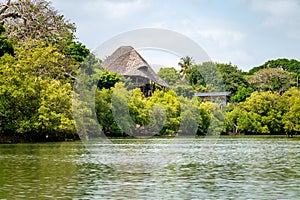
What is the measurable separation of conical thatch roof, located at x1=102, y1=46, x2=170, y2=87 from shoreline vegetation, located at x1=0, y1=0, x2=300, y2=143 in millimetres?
1769

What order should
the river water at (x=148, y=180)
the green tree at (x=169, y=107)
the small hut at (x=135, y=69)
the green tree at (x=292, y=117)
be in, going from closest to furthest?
the river water at (x=148, y=180) < the green tree at (x=169, y=107) < the green tree at (x=292, y=117) < the small hut at (x=135, y=69)

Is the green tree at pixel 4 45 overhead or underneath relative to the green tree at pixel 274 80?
underneath

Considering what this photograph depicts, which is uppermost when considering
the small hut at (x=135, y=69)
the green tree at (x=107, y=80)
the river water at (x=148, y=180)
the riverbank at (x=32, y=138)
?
the small hut at (x=135, y=69)

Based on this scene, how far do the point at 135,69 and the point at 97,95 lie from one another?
11.9m

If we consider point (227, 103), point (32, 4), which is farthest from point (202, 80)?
point (32, 4)

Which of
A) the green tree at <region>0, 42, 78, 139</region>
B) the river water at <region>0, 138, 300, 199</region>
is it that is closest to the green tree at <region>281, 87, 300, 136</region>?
the green tree at <region>0, 42, 78, 139</region>

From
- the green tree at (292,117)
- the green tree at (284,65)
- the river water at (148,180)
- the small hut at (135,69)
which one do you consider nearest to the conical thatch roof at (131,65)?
the small hut at (135,69)

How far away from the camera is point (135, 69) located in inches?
2164

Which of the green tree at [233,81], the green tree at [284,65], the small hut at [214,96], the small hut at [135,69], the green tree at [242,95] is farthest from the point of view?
the green tree at [284,65]

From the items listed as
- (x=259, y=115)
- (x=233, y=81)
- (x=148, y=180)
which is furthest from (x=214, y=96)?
(x=148, y=180)

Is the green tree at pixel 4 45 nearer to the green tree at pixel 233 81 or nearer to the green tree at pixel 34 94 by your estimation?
the green tree at pixel 34 94

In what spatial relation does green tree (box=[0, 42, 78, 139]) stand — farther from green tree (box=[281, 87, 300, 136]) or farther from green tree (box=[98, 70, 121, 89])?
green tree (box=[281, 87, 300, 136])

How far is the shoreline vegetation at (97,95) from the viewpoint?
35062 mm

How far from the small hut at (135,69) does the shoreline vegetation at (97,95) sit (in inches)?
40.5
